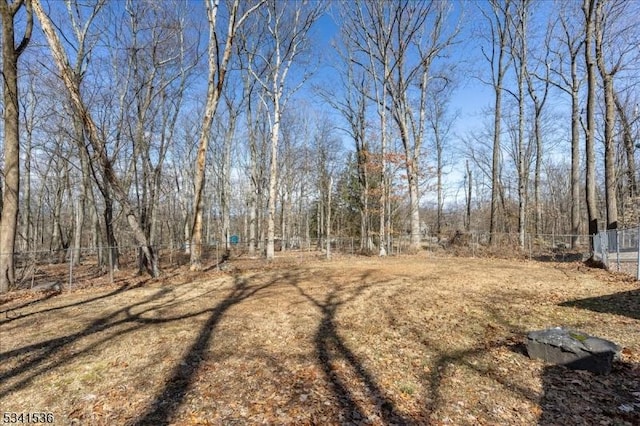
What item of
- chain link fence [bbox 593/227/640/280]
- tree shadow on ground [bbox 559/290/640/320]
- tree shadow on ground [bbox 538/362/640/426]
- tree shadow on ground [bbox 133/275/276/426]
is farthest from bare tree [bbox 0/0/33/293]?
chain link fence [bbox 593/227/640/280]

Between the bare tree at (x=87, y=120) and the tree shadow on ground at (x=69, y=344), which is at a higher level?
the bare tree at (x=87, y=120)

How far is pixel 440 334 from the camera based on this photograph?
549 centimetres

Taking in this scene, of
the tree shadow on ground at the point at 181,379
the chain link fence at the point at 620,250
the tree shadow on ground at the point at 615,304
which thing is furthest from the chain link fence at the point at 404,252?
the tree shadow on ground at the point at 181,379

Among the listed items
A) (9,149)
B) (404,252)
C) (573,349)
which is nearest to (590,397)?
(573,349)

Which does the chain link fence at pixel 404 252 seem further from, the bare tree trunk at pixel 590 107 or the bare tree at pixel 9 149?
the bare tree trunk at pixel 590 107

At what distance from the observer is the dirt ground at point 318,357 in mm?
3457

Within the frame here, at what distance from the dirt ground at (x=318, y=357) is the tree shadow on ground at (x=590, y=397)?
0.06ft

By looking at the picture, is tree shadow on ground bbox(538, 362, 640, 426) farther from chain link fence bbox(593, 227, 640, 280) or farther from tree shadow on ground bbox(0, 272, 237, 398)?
chain link fence bbox(593, 227, 640, 280)

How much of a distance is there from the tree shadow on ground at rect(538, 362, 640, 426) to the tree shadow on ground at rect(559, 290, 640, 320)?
2815 mm

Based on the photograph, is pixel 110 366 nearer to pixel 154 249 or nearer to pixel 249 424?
pixel 249 424

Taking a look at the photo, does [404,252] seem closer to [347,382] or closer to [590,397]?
[590,397]

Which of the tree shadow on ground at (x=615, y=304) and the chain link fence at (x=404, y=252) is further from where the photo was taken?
the chain link fence at (x=404, y=252)

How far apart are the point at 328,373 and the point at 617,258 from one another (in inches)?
438

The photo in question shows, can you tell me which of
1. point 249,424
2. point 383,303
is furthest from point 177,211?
point 249,424
